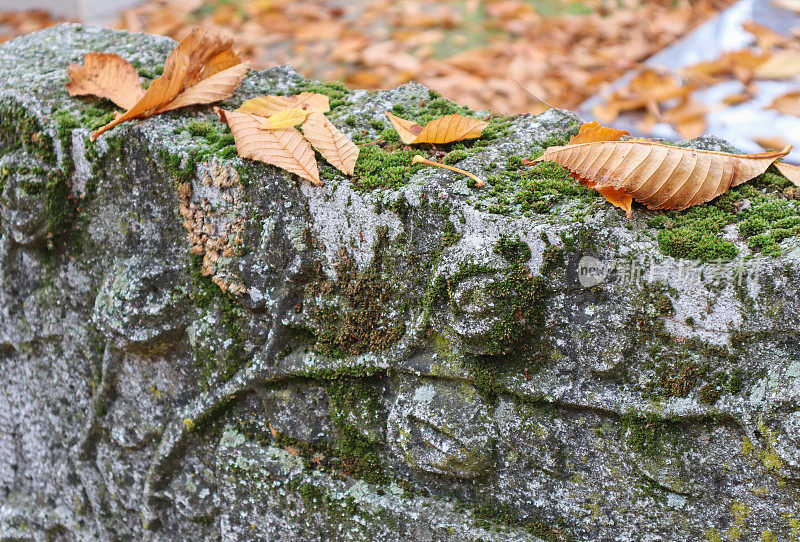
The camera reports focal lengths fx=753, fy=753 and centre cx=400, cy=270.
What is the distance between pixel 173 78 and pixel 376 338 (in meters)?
0.65

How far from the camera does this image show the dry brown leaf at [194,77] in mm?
1438

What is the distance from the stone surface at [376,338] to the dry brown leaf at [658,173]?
27 mm

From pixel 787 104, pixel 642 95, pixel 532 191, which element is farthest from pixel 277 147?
pixel 642 95

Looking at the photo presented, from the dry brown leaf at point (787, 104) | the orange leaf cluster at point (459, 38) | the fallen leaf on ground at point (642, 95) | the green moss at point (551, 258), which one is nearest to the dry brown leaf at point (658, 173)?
the green moss at point (551, 258)

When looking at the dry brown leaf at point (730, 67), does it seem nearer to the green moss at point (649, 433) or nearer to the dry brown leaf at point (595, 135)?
the dry brown leaf at point (595, 135)

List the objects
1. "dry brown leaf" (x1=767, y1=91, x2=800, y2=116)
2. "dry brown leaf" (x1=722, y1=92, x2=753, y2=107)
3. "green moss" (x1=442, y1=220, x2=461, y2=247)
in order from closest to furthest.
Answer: "green moss" (x1=442, y1=220, x2=461, y2=247)
"dry brown leaf" (x1=767, y1=91, x2=800, y2=116)
"dry brown leaf" (x1=722, y1=92, x2=753, y2=107)

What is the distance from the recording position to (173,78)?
146 centimetres

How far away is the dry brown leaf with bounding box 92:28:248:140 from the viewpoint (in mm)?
1438

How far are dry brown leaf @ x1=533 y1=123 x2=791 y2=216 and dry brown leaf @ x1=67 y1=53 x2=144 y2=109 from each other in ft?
3.02

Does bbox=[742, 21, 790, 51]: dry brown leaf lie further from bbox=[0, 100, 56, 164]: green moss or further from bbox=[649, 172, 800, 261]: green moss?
bbox=[0, 100, 56, 164]: green moss

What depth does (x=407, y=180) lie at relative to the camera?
4.15 ft

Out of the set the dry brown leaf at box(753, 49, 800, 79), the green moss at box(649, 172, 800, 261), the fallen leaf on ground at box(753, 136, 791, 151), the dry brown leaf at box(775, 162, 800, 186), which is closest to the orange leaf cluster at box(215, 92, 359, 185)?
the green moss at box(649, 172, 800, 261)

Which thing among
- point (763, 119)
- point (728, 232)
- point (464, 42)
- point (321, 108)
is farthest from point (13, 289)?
point (464, 42)

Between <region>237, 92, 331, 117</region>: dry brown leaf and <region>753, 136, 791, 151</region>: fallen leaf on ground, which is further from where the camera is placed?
<region>753, 136, 791, 151</region>: fallen leaf on ground
